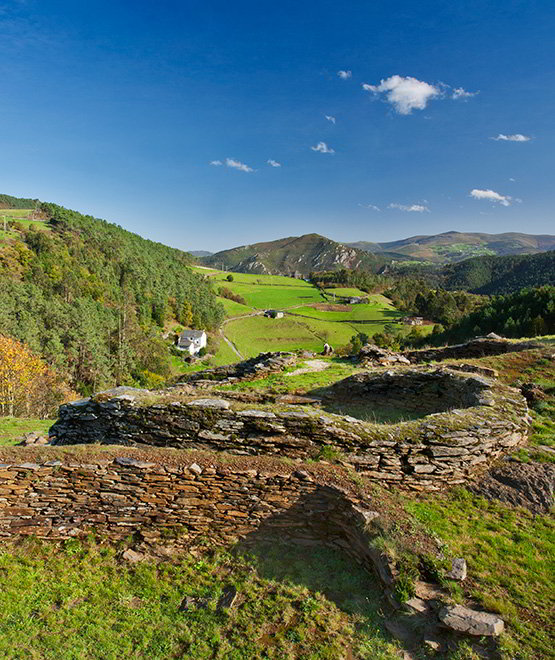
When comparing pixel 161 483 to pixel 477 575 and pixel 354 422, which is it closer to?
pixel 354 422

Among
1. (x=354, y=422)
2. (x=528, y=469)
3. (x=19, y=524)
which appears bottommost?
(x=19, y=524)

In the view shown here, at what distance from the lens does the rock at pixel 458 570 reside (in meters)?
5.07

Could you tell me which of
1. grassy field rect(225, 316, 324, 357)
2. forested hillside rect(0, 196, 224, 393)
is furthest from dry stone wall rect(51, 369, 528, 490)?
grassy field rect(225, 316, 324, 357)

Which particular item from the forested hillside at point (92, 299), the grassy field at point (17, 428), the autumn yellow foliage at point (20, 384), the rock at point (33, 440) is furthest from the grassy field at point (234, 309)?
the rock at point (33, 440)

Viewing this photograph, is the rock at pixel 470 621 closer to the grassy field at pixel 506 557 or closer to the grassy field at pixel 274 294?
the grassy field at pixel 506 557

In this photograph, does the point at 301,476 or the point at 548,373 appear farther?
the point at 548,373

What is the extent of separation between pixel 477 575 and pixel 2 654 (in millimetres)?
7324

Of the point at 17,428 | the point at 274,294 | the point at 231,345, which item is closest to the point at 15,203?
the point at 274,294

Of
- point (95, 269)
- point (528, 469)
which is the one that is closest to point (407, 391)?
point (528, 469)

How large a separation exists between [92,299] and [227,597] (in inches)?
3980

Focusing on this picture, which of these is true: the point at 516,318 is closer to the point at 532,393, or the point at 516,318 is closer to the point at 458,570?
the point at 532,393

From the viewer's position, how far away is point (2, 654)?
4676 millimetres

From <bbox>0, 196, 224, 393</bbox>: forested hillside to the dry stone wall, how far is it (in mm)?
55089

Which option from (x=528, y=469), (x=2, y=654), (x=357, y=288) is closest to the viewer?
(x=2, y=654)
